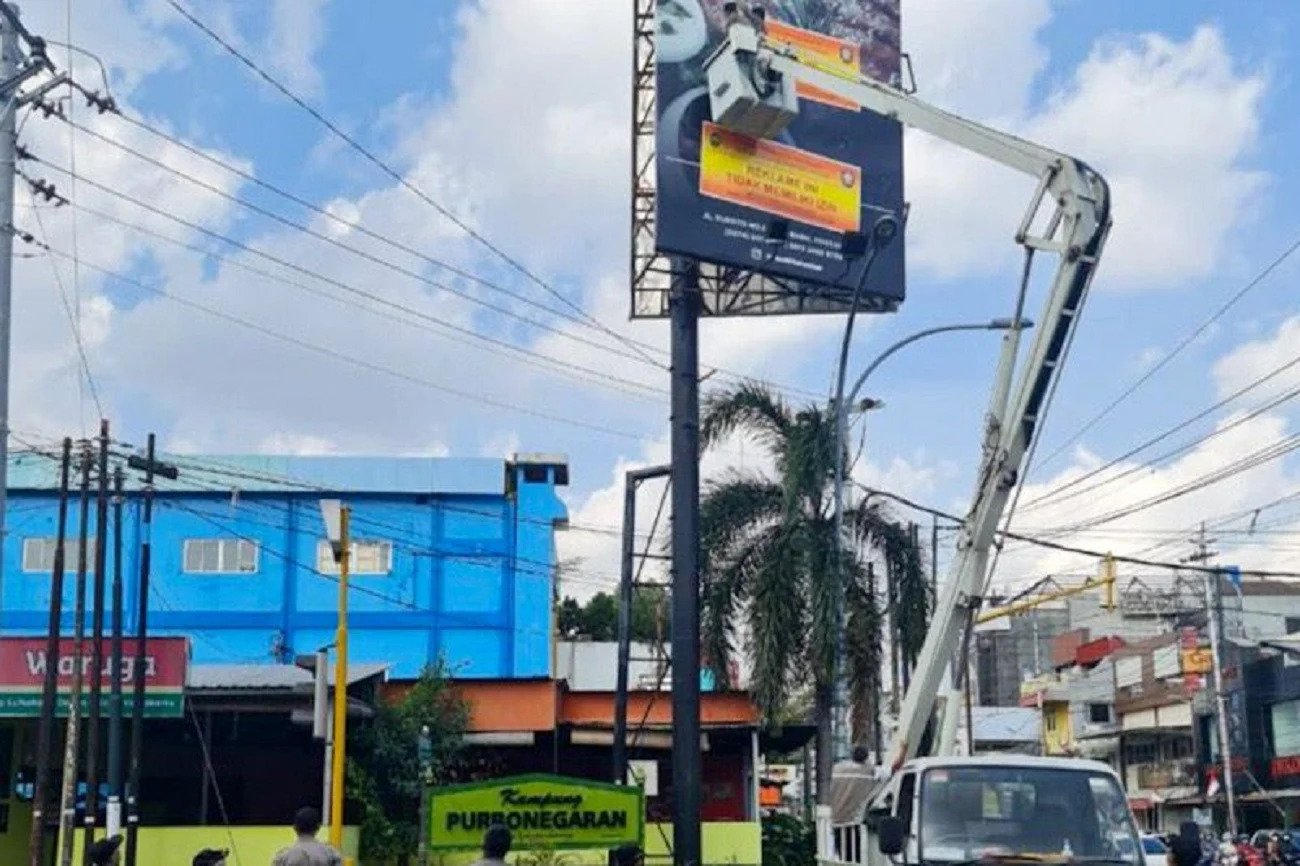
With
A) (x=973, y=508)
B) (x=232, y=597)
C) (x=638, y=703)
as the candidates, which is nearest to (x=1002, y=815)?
(x=973, y=508)

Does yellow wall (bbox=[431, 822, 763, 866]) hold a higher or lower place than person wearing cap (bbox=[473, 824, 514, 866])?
lower

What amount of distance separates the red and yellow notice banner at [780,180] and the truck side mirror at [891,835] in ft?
55.3

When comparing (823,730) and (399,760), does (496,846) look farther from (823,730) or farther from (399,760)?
(399,760)

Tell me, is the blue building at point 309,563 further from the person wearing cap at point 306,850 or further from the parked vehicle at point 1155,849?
the person wearing cap at point 306,850

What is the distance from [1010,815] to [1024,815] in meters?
0.10

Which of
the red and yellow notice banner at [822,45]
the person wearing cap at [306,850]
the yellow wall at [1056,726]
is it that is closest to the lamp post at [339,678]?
the person wearing cap at [306,850]

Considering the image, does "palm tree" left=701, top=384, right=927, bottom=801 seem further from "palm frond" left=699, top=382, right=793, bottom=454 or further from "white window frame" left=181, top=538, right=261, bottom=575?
"white window frame" left=181, top=538, right=261, bottom=575

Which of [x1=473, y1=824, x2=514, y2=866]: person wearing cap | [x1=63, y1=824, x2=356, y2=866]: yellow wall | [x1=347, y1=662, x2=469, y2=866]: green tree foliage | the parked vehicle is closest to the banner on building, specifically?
[x1=63, y1=824, x2=356, y2=866]: yellow wall

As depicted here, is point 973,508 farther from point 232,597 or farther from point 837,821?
point 232,597

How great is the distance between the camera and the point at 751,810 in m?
35.8

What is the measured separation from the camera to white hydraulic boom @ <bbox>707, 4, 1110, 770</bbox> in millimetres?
18250

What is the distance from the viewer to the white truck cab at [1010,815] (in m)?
12.7

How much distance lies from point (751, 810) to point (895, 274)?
→ 12087mm

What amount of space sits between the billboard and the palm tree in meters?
2.68
